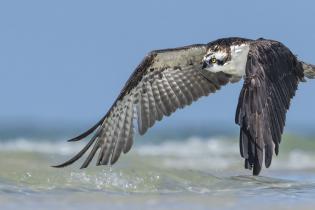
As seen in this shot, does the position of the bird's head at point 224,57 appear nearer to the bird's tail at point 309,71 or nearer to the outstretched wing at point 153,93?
the outstretched wing at point 153,93

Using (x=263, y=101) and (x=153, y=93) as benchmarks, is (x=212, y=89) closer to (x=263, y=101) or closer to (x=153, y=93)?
(x=153, y=93)

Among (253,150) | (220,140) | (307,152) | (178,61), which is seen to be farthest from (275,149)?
(220,140)

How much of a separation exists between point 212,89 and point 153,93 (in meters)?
0.88

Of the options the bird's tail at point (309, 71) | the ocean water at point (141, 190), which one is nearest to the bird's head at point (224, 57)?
the bird's tail at point (309, 71)

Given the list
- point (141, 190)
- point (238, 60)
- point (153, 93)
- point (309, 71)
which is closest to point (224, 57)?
point (238, 60)

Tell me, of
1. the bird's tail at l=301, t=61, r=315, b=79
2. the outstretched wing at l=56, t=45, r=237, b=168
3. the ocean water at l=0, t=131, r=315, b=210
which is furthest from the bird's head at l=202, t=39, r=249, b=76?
the ocean water at l=0, t=131, r=315, b=210

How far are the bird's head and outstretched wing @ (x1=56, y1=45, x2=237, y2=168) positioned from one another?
46 cm

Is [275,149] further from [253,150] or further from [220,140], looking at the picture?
[220,140]

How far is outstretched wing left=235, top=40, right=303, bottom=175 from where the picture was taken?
12.7m

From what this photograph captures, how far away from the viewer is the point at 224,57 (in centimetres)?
1535

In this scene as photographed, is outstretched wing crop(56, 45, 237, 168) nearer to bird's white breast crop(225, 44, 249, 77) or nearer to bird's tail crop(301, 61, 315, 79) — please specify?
bird's white breast crop(225, 44, 249, 77)

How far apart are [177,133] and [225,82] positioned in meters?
28.5

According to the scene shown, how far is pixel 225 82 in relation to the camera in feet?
53.3

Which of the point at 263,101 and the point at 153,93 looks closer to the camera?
the point at 263,101
